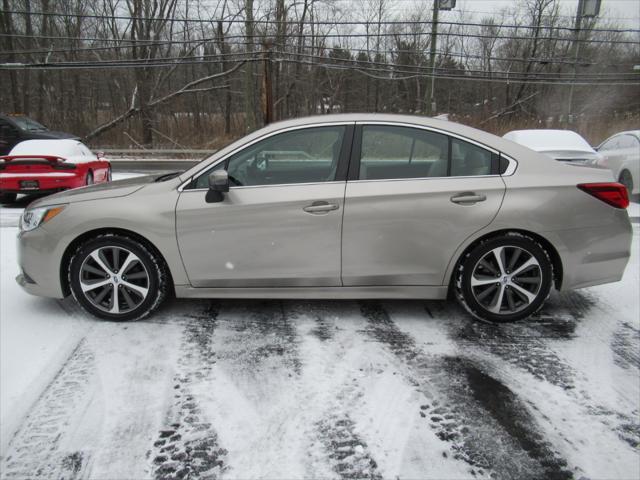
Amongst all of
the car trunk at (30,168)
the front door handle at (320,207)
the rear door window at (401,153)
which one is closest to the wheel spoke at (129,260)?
the front door handle at (320,207)

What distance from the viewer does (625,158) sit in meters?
9.68

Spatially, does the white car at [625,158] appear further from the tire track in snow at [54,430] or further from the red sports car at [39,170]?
the red sports car at [39,170]

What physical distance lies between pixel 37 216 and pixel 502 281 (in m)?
3.75

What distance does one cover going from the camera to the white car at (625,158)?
9.34 metres

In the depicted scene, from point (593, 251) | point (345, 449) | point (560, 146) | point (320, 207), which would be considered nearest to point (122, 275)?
point (320, 207)

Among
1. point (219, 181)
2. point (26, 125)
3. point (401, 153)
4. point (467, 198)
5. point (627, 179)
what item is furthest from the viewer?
point (26, 125)

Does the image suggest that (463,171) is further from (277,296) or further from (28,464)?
(28,464)

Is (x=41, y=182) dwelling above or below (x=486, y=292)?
above

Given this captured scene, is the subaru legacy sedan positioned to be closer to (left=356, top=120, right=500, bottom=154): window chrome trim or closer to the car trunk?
(left=356, top=120, right=500, bottom=154): window chrome trim

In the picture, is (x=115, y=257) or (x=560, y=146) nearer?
(x=115, y=257)

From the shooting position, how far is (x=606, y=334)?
3.65 meters

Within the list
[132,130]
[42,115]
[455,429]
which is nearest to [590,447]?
[455,429]

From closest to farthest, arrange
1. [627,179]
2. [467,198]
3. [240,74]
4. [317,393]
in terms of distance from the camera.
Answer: [317,393], [467,198], [627,179], [240,74]

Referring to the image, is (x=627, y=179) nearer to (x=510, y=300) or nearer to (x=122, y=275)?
(x=510, y=300)
